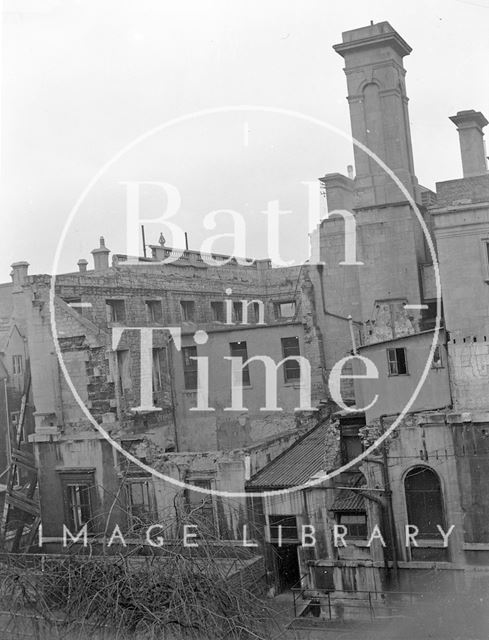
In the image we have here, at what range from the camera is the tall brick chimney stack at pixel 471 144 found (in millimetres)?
21094

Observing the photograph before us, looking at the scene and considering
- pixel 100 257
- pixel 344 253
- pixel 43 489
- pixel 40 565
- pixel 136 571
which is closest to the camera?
pixel 136 571

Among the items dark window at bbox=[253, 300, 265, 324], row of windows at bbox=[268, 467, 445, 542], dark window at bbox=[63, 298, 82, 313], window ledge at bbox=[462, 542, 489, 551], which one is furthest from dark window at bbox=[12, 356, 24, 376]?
window ledge at bbox=[462, 542, 489, 551]

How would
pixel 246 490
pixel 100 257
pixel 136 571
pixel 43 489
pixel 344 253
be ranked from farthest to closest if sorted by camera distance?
pixel 100 257 < pixel 344 253 < pixel 43 489 < pixel 246 490 < pixel 136 571

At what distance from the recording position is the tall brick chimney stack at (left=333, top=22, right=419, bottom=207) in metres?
21.6

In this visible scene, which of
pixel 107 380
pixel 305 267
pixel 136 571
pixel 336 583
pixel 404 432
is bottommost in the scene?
pixel 336 583

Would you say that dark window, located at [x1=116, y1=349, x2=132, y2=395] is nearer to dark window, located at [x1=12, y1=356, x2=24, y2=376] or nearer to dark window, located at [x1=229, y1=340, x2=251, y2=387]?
dark window, located at [x1=12, y1=356, x2=24, y2=376]

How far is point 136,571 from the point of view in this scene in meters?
10.7

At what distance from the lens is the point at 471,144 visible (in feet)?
69.7

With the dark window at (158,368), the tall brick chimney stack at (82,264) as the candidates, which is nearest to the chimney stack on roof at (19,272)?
the tall brick chimney stack at (82,264)

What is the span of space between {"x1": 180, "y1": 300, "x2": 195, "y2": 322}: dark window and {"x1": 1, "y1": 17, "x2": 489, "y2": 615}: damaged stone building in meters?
0.07

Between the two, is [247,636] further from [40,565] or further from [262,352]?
[262,352]

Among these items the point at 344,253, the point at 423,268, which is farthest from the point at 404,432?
the point at 344,253

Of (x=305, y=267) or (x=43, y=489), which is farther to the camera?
(x=305, y=267)

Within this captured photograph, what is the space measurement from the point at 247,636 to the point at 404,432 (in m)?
9.11
